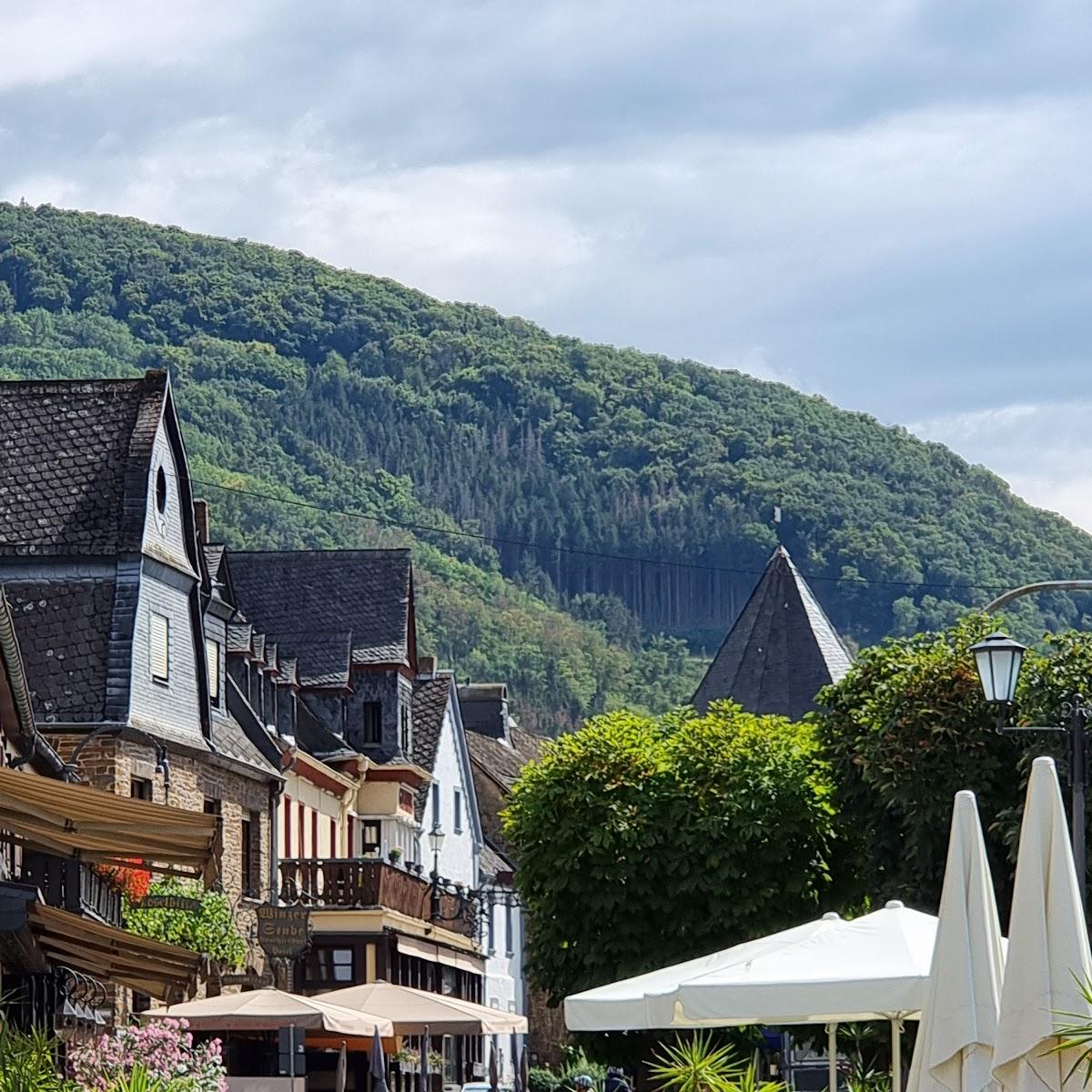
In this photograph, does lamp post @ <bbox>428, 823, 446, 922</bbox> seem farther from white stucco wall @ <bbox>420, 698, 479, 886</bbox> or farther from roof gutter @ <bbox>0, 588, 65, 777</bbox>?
roof gutter @ <bbox>0, 588, 65, 777</bbox>

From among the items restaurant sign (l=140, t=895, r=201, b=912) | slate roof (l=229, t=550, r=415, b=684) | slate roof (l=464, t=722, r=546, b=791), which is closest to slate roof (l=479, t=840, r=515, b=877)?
slate roof (l=464, t=722, r=546, b=791)

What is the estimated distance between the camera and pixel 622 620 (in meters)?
181

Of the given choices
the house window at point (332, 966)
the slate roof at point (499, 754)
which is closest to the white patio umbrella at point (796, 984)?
the house window at point (332, 966)

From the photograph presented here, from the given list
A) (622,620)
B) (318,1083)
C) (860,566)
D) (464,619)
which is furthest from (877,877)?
(622,620)

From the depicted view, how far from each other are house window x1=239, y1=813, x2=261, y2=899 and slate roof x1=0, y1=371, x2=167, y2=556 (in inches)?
303

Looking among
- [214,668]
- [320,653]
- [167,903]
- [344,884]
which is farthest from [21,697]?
[320,653]

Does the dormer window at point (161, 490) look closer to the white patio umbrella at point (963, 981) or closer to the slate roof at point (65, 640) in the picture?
the slate roof at point (65, 640)

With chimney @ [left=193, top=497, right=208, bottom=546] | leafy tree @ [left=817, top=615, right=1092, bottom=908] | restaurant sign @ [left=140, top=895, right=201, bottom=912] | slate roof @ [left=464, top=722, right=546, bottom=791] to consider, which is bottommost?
restaurant sign @ [left=140, top=895, right=201, bottom=912]

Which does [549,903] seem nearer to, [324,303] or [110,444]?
[110,444]

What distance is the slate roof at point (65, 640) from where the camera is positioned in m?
31.4

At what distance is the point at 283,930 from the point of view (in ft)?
117

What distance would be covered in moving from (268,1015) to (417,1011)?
152 inches

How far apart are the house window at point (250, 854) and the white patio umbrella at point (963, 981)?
81.2 ft

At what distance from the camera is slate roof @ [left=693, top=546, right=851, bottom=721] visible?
6456cm
